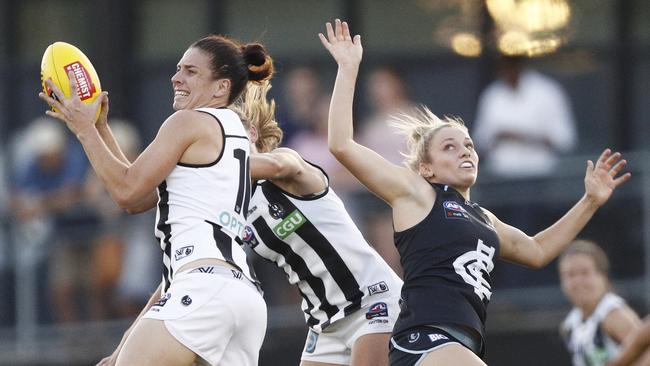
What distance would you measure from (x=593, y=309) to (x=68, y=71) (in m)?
5.15

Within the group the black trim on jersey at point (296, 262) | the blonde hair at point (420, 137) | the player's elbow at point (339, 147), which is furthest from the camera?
the black trim on jersey at point (296, 262)

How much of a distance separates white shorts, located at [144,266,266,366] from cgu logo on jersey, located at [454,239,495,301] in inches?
42.0

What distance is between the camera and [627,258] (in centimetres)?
1134

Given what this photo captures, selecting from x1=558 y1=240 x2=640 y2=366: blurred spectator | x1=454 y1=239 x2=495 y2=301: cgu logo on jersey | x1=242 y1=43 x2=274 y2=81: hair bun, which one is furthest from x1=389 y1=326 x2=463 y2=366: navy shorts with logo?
x1=558 y1=240 x2=640 y2=366: blurred spectator

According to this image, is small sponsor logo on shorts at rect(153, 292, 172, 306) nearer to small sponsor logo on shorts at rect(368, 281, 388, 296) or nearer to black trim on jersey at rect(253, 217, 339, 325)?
black trim on jersey at rect(253, 217, 339, 325)

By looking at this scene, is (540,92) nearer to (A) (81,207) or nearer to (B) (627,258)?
(B) (627,258)

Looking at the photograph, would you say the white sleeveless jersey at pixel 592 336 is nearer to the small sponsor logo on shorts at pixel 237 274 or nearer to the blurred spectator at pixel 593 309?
→ the blurred spectator at pixel 593 309

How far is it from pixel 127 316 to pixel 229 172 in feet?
19.2

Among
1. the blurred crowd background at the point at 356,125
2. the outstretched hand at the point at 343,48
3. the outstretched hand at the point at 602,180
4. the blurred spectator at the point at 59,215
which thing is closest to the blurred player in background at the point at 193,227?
the outstretched hand at the point at 343,48

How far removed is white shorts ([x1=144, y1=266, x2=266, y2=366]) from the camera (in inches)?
242

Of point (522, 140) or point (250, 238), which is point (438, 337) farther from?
point (522, 140)

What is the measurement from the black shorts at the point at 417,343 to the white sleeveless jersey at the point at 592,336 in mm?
3910

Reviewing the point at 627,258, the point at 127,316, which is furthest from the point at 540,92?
the point at 127,316

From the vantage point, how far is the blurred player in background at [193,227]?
6148 mm
